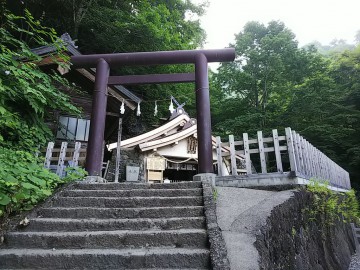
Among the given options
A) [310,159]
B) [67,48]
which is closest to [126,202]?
[310,159]

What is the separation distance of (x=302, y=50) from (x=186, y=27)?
9511 mm

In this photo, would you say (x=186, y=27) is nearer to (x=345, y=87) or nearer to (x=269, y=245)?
(x=345, y=87)

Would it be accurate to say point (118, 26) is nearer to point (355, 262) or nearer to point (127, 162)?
point (127, 162)

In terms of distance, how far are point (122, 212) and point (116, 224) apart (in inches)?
12.9

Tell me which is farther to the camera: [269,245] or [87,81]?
[87,81]

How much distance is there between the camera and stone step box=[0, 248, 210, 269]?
2723mm

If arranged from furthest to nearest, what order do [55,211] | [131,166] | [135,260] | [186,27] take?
1. [186,27]
2. [131,166]
3. [55,211]
4. [135,260]

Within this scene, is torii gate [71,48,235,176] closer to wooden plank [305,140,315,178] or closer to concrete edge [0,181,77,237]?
concrete edge [0,181,77,237]

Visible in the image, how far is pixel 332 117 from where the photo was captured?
16438 mm

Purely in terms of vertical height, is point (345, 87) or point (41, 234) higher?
point (345, 87)

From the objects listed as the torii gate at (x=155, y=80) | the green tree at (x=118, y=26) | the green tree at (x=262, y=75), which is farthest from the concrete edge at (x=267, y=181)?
the green tree at (x=262, y=75)

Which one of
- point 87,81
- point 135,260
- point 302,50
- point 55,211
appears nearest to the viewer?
point 135,260

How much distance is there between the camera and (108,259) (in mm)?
2771

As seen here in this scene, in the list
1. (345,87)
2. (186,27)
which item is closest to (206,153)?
(186,27)
